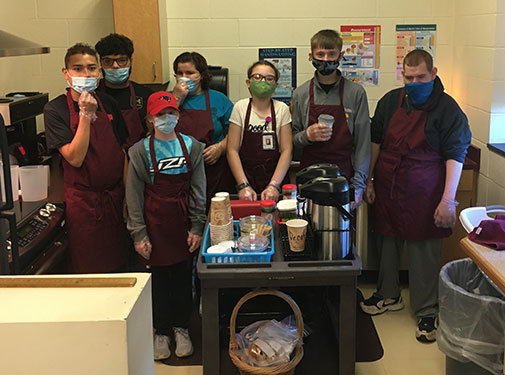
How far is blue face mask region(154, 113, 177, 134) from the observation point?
2.83 metres

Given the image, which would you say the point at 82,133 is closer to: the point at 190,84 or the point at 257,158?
the point at 190,84

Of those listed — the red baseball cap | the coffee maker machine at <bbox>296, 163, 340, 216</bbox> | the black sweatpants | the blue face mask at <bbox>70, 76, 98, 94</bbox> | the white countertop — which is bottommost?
the black sweatpants

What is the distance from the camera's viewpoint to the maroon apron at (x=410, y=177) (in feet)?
10.6

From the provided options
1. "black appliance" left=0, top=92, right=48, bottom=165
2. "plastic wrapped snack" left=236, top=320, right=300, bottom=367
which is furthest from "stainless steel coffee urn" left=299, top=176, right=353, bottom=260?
"black appliance" left=0, top=92, right=48, bottom=165

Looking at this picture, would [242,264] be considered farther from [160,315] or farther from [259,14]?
[259,14]

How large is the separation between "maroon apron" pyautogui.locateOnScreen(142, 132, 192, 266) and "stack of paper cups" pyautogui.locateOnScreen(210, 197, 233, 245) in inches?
20.2

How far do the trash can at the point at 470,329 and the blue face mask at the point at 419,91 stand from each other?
0.96 meters

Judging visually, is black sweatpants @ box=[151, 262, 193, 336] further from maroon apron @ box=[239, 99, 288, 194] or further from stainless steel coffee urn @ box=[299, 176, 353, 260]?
stainless steel coffee urn @ box=[299, 176, 353, 260]

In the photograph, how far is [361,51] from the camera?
13.5 ft

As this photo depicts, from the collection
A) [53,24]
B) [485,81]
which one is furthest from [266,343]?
[53,24]

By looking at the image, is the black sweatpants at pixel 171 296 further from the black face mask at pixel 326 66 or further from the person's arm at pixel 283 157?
the black face mask at pixel 326 66

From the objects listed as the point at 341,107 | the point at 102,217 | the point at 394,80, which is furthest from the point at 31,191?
the point at 394,80

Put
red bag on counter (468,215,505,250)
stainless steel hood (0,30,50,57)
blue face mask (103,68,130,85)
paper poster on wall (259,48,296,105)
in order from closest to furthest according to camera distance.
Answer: stainless steel hood (0,30,50,57) < red bag on counter (468,215,505,250) < blue face mask (103,68,130,85) < paper poster on wall (259,48,296,105)

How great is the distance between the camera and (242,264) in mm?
2289
